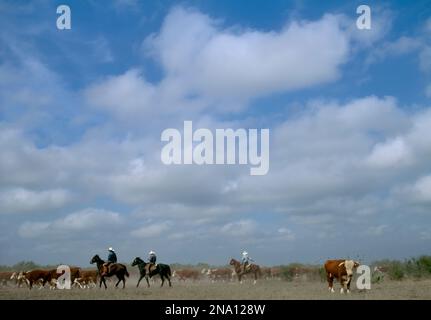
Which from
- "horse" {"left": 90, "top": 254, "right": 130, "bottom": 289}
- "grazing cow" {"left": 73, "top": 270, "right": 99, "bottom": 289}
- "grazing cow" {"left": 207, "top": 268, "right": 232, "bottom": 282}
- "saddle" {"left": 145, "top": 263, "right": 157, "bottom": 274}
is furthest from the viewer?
"grazing cow" {"left": 207, "top": 268, "right": 232, "bottom": 282}

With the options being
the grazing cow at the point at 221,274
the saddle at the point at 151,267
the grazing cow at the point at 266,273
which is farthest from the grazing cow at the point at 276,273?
the saddle at the point at 151,267

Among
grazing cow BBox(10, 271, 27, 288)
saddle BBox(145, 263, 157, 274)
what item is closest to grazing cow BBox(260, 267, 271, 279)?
saddle BBox(145, 263, 157, 274)

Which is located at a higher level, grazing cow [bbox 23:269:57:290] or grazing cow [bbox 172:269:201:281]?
grazing cow [bbox 23:269:57:290]

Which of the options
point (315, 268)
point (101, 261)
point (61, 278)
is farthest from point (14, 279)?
point (315, 268)

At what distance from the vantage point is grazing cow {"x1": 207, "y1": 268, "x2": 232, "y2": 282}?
152ft

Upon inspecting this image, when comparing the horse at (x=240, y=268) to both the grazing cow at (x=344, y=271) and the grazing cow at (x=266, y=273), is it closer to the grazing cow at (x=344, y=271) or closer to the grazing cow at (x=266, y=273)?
the grazing cow at (x=266, y=273)

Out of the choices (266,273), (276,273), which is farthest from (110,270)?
(276,273)

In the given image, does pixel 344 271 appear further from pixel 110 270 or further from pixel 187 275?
pixel 187 275

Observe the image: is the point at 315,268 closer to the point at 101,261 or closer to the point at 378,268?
the point at 378,268

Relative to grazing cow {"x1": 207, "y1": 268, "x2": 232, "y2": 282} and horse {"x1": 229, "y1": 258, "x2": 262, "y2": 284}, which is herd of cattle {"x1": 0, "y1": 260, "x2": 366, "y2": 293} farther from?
horse {"x1": 229, "y1": 258, "x2": 262, "y2": 284}

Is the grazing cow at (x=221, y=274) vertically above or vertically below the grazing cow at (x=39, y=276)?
below

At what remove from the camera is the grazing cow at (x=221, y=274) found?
4631cm

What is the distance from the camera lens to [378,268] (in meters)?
40.1

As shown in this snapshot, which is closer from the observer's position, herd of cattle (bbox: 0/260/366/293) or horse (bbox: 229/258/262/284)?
herd of cattle (bbox: 0/260/366/293)
